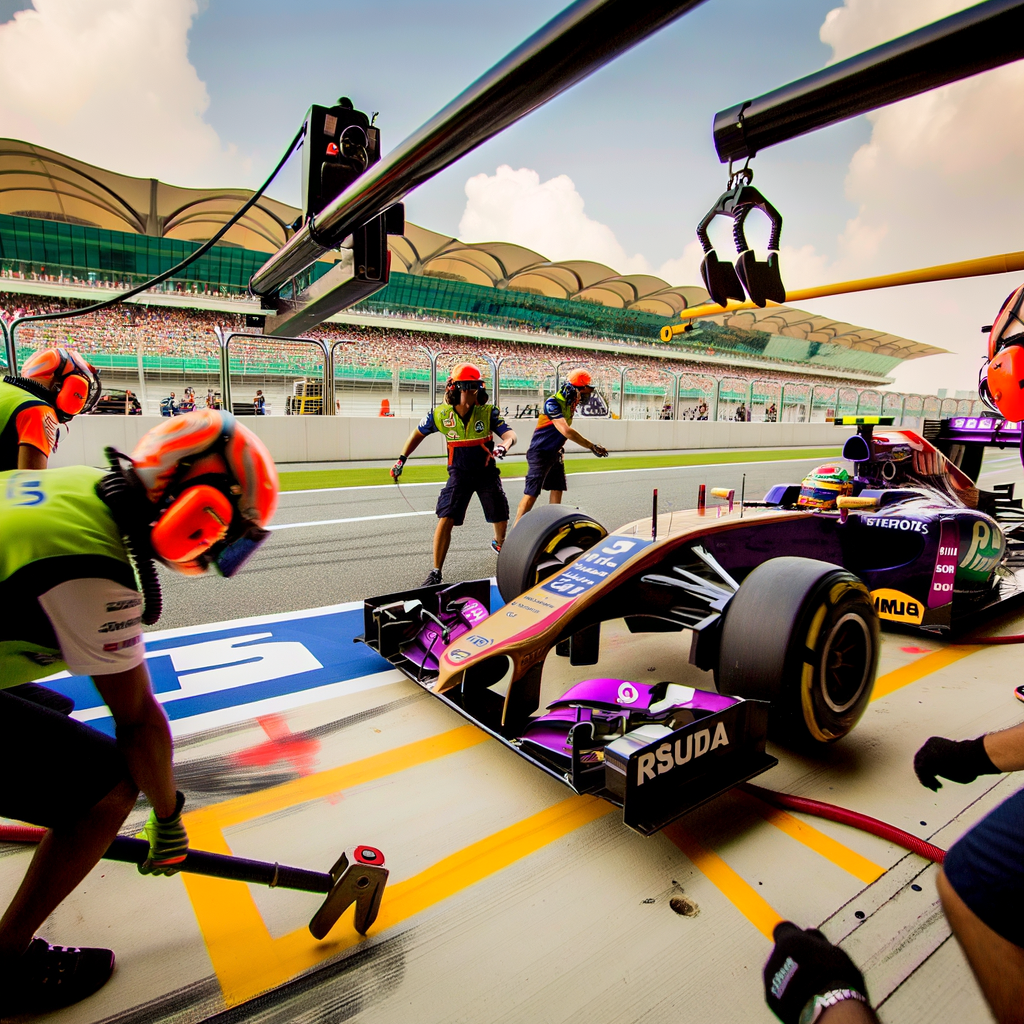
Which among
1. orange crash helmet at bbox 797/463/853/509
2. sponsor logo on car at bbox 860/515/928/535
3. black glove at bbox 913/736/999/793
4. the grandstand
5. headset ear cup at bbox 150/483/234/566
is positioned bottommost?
black glove at bbox 913/736/999/793

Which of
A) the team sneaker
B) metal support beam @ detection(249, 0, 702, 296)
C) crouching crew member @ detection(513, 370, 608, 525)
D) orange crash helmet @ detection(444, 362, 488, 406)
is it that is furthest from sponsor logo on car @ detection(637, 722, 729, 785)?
crouching crew member @ detection(513, 370, 608, 525)

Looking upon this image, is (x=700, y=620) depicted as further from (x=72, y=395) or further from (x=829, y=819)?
(x=72, y=395)

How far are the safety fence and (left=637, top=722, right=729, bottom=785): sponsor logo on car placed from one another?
826 centimetres

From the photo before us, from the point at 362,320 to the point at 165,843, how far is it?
128 ft

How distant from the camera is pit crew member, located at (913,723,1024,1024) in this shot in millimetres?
1051

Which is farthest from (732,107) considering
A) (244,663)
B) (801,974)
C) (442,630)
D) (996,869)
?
(244,663)

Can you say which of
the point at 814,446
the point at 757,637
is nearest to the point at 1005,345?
the point at 757,637

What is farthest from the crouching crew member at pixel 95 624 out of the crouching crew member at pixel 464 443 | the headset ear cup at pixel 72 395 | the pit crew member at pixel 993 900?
the crouching crew member at pixel 464 443

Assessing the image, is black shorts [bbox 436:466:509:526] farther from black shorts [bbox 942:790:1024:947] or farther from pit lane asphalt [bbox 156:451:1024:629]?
black shorts [bbox 942:790:1024:947]

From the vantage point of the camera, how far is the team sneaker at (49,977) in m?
1.51

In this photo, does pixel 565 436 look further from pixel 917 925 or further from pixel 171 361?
pixel 171 361

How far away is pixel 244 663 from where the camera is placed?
3576mm

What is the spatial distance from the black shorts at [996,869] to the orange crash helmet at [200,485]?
57.9 inches

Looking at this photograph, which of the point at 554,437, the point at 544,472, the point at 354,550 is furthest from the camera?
the point at 544,472
